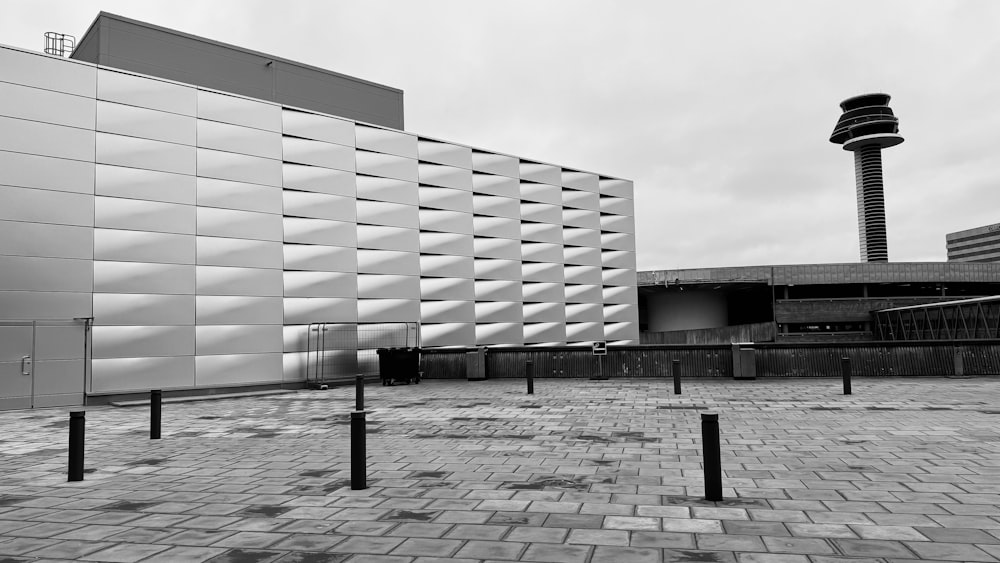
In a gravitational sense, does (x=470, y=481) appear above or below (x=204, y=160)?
below

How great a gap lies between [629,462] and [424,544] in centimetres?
405

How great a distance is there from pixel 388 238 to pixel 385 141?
4.11 m

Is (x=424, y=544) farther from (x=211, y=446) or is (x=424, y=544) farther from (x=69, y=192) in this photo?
(x=69, y=192)

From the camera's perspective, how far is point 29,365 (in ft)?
58.2

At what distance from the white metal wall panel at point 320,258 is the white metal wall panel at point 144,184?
12.7ft

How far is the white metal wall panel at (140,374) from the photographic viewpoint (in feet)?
62.2

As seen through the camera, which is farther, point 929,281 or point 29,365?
point 929,281

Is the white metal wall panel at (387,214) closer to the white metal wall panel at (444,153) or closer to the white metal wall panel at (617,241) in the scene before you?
the white metal wall panel at (444,153)

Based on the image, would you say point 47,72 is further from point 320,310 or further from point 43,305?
point 320,310

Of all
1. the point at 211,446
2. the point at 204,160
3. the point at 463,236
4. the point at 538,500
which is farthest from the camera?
the point at 463,236

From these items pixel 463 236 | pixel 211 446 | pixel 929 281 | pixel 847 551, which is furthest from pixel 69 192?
pixel 929 281

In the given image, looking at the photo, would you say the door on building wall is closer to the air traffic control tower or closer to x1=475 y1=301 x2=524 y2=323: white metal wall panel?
x1=475 y1=301 x2=524 y2=323: white metal wall panel

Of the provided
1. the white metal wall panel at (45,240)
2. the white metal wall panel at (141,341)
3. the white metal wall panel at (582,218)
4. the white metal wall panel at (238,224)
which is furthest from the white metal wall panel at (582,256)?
the white metal wall panel at (45,240)

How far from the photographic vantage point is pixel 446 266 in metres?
28.5
